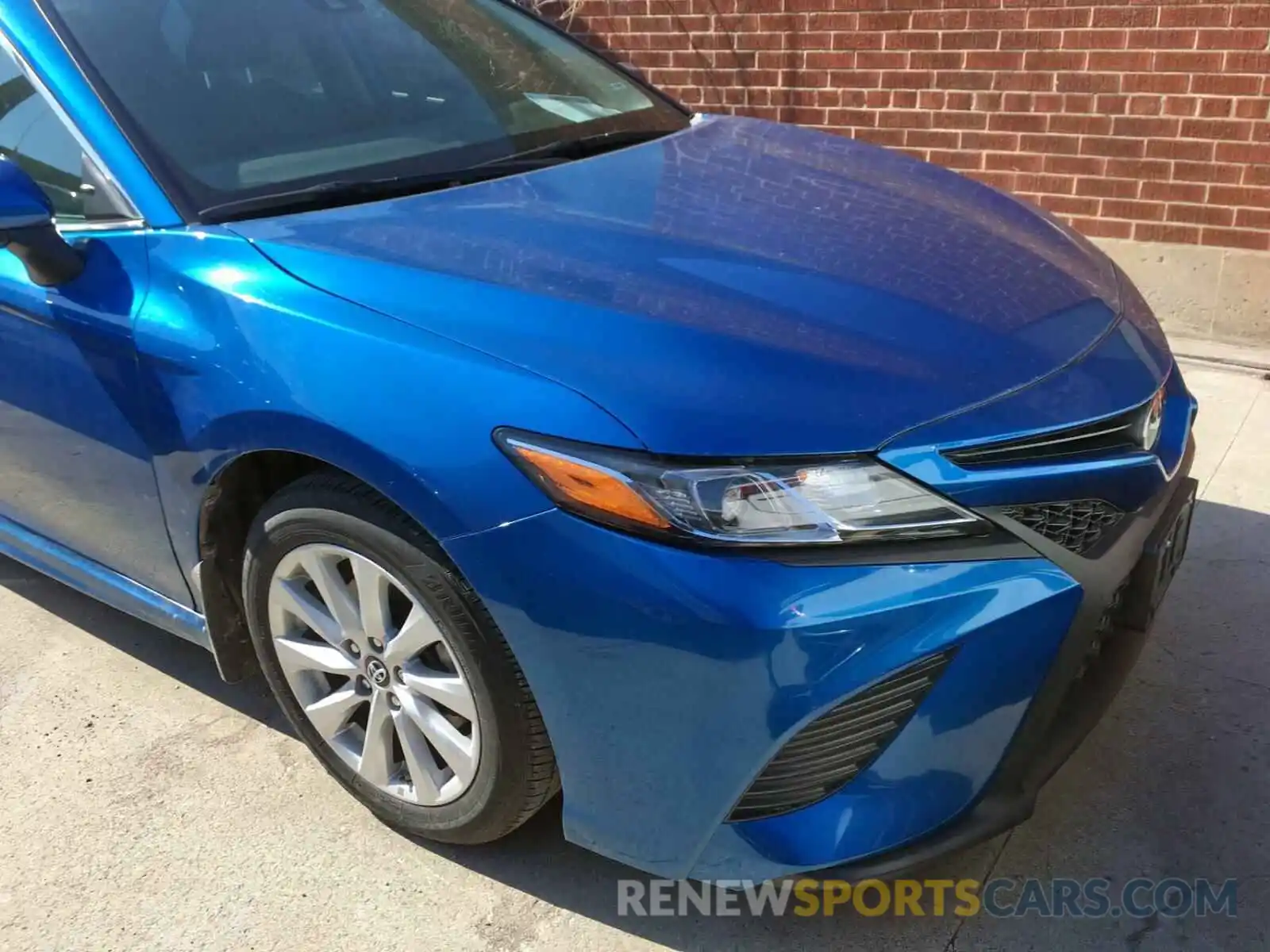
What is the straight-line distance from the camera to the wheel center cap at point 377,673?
6.81 feet

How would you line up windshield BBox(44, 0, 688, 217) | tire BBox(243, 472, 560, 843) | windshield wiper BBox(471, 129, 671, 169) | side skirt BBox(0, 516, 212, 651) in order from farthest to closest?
windshield wiper BBox(471, 129, 671, 169) → side skirt BBox(0, 516, 212, 651) → windshield BBox(44, 0, 688, 217) → tire BBox(243, 472, 560, 843)

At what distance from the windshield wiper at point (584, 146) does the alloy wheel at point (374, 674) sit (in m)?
1.02

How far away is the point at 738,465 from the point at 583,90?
1.87 meters

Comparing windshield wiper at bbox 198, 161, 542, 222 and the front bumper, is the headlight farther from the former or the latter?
windshield wiper at bbox 198, 161, 542, 222

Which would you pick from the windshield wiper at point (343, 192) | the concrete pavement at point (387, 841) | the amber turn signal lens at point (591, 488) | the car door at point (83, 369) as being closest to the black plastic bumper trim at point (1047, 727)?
the concrete pavement at point (387, 841)

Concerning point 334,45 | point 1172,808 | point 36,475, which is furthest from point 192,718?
point 1172,808

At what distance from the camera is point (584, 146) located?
276 centimetres

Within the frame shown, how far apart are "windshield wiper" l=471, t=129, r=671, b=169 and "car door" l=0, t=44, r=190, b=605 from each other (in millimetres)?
802

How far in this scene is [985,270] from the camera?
7.04 ft

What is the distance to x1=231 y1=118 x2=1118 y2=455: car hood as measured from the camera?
169 cm

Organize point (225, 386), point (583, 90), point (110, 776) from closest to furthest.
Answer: point (225, 386), point (110, 776), point (583, 90)

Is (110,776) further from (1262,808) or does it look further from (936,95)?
(936,95)

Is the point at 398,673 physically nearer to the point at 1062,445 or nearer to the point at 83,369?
the point at 83,369

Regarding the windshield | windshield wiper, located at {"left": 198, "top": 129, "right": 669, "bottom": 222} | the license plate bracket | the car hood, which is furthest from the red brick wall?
the license plate bracket
